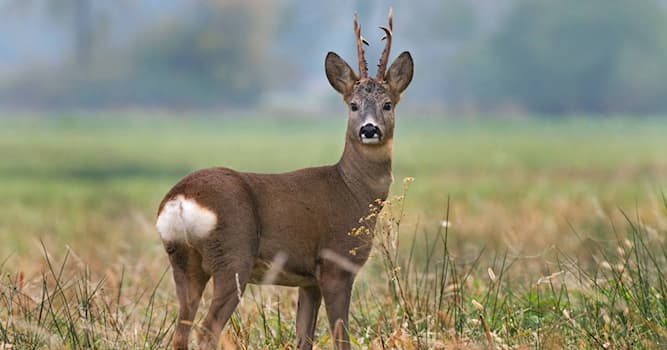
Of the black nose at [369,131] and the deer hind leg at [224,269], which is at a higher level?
the black nose at [369,131]

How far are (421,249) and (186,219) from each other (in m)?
6.81

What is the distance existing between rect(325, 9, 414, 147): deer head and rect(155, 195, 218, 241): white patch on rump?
108 centimetres

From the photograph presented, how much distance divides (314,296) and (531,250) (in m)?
6.66

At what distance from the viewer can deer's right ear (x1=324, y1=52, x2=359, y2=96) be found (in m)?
6.94

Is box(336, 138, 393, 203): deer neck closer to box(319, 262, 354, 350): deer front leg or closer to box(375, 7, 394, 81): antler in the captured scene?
box(375, 7, 394, 81): antler

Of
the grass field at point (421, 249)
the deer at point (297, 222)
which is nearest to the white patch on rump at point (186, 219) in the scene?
the deer at point (297, 222)

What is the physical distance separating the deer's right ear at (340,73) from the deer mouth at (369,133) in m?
0.37

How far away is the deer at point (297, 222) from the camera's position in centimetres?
594

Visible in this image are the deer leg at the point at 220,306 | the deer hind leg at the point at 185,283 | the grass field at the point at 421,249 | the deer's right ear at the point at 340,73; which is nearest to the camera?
the deer leg at the point at 220,306

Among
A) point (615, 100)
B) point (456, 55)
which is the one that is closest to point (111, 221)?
point (615, 100)

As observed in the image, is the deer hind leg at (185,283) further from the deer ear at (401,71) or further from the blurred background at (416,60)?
the blurred background at (416,60)

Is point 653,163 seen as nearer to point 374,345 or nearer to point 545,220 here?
point 545,220

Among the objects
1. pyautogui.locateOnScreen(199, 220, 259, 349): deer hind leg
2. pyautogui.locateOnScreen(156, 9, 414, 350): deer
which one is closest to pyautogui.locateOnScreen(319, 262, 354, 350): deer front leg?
pyautogui.locateOnScreen(156, 9, 414, 350): deer

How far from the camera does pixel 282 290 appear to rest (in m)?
8.47
